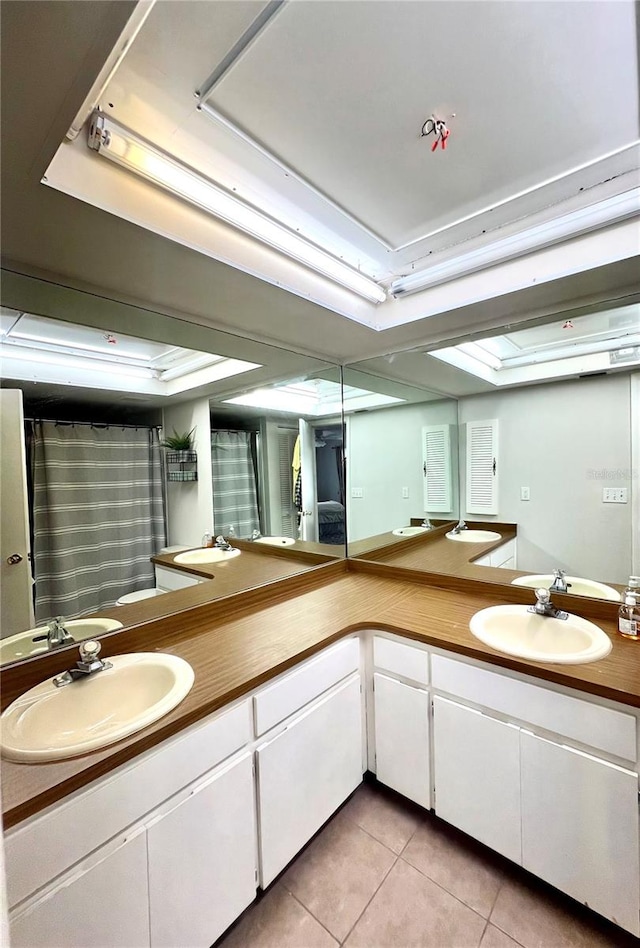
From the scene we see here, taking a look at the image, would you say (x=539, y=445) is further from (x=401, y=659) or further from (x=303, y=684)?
(x=303, y=684)

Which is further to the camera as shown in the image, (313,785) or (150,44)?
(313,785)

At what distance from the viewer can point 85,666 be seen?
3.81ft

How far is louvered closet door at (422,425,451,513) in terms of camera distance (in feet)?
7.75

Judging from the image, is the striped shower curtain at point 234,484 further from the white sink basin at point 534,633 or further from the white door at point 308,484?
the white sink basin at point 534,633

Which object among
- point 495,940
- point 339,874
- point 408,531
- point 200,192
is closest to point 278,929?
point 339,874

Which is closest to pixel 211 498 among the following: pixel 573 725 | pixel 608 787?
pixel 573 725

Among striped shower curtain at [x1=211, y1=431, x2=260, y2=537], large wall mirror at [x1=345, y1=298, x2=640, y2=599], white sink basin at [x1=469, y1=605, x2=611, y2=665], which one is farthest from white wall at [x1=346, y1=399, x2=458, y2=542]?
white sink basin at [x1=469, y1=605, x2=611, y2=665]

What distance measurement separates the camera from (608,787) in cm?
110

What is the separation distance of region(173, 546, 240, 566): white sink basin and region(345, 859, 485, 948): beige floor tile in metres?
1.34

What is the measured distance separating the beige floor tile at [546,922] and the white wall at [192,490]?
1673 millimetres

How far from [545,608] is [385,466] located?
52.6 inches

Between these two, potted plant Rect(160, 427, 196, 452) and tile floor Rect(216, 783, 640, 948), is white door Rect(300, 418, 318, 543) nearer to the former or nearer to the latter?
potted plant Rect(160, 427, 196, 452)

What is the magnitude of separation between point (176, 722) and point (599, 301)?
2102 millimetres

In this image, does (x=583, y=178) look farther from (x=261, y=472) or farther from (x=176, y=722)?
(x=176, y=722)
